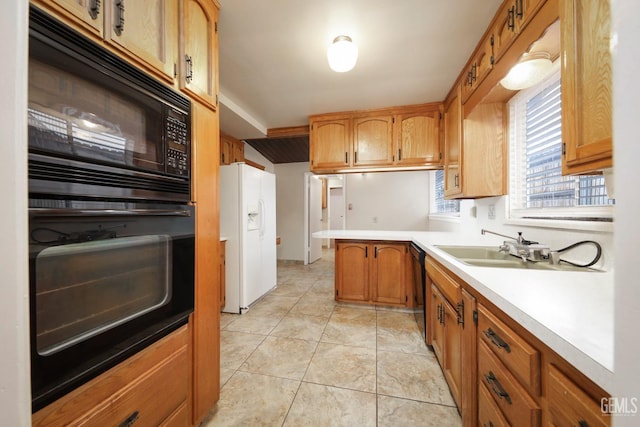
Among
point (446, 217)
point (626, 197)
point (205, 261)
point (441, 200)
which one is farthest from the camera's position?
point (441, 200)

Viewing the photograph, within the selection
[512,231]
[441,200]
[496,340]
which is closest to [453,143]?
[512,231]

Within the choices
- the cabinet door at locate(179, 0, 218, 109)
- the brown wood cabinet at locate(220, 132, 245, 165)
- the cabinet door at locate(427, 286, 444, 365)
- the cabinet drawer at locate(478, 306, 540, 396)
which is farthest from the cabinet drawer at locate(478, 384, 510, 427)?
the brown wood cabinet at locate(220, 132, 245, 165)

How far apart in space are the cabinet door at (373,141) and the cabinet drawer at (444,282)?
141 cm

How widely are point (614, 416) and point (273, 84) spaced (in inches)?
100

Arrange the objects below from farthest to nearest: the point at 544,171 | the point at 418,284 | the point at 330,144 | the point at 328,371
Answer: the point at 330,144
the point at 418,284
the point at 328,371
the point at 544,171

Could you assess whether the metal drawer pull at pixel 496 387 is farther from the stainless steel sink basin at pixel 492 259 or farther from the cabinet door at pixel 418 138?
the cabinet door at pixel 418 138

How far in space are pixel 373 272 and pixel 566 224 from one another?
1722mm

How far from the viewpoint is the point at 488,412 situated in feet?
3.06

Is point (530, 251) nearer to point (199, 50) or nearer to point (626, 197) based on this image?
point (626, 197)

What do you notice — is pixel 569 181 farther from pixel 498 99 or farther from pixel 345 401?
pixel 345 401

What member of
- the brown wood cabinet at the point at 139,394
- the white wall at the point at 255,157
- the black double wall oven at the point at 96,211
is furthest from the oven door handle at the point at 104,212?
the white wall at the point at 255,157

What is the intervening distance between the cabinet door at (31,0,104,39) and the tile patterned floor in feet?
5.91

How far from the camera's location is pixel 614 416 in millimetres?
366

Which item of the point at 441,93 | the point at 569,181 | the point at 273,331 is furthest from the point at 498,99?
the point at 273,331
